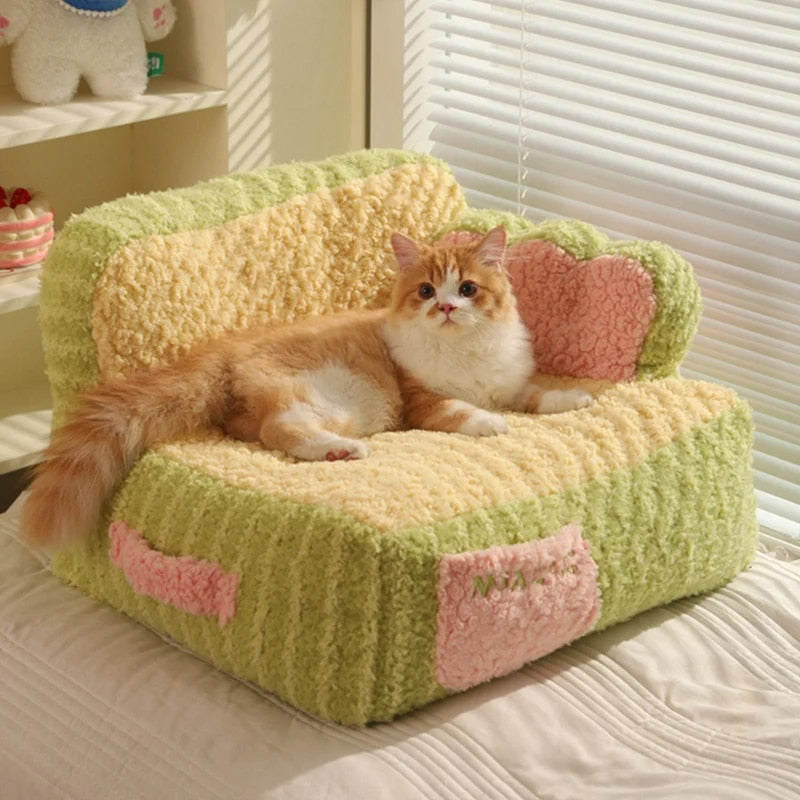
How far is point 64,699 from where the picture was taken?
1671 millimetres

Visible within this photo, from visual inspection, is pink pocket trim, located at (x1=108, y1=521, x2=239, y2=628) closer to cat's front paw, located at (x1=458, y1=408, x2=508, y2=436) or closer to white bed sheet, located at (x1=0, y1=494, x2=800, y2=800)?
white bed sheet, located at (x1=0, y1=494, x2=800, y2=800)

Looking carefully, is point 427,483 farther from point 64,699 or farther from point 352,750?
point 64,699

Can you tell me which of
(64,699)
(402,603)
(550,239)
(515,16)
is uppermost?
(515,16)

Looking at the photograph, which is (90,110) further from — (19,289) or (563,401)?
(563,401)

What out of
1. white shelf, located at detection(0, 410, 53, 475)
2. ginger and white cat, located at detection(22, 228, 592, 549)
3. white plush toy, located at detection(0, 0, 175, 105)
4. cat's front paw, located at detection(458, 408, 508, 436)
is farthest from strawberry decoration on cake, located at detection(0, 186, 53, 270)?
cat's front paw, located at detection(458, 408, 508, 436)

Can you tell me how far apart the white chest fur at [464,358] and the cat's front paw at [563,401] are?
0.05 meters

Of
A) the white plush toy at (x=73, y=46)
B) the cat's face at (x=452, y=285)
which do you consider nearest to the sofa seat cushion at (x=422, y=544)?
the cat's face at (x=452, y=285)

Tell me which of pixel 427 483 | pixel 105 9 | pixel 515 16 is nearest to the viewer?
pixel 427 483

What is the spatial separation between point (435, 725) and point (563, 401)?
519mm

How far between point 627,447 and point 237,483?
1.59 feet

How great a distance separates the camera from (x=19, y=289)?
2160 millimetres

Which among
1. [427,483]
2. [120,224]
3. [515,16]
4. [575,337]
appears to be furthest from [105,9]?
Result: [427,483]

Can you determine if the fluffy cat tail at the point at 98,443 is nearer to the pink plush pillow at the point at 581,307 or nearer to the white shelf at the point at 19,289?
the white shelf at the point at 19,289

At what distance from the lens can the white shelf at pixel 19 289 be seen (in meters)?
2.13
